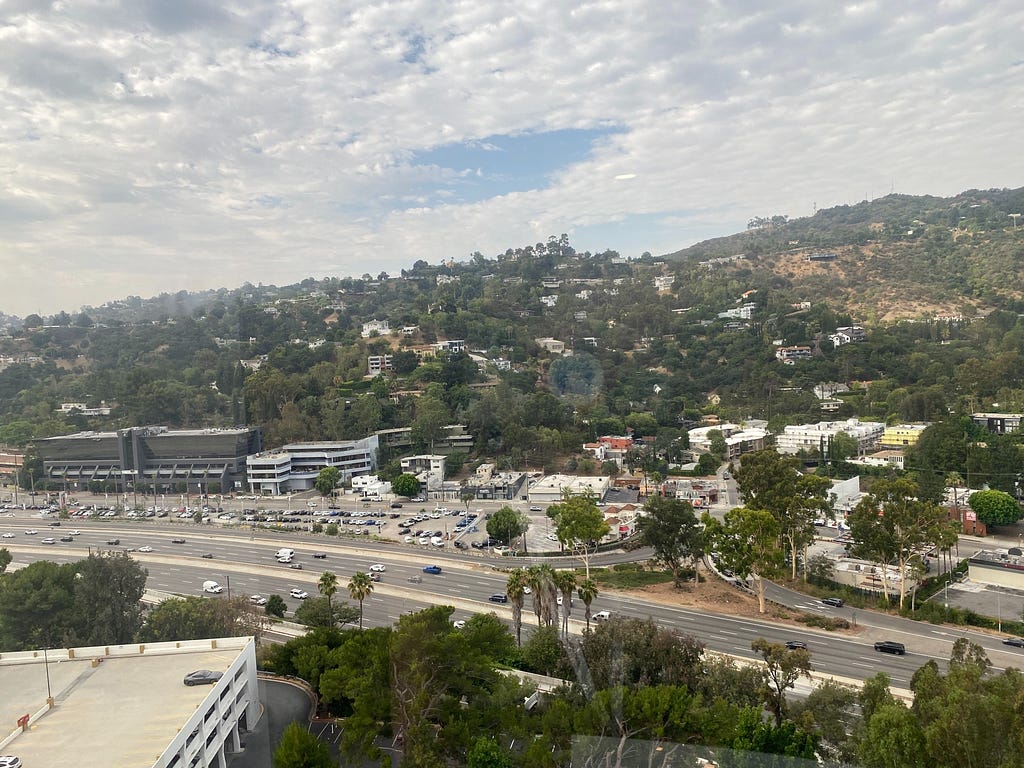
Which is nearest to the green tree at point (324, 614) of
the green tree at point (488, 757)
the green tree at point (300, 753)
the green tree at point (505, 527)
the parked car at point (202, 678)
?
the parked car at point (202, 678)

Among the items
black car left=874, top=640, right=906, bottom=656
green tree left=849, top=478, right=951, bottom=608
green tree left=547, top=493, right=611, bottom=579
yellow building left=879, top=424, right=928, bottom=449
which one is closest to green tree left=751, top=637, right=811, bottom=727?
black car left=874, top=640, right=906, bottom=656

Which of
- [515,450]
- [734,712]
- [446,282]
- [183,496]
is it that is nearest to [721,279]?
[446,282]

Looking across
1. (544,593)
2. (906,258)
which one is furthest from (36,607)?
A: (906,258)

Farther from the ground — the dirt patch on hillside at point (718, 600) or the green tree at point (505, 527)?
the green tree at point (505, 527)

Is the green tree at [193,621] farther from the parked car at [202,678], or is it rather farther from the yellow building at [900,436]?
the yellow building at [900,436]

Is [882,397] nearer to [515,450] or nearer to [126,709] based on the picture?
[515,450]

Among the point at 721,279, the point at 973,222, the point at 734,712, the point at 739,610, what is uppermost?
the point at 973,222

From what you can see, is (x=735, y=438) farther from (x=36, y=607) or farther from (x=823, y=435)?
(x=36, y=607)
